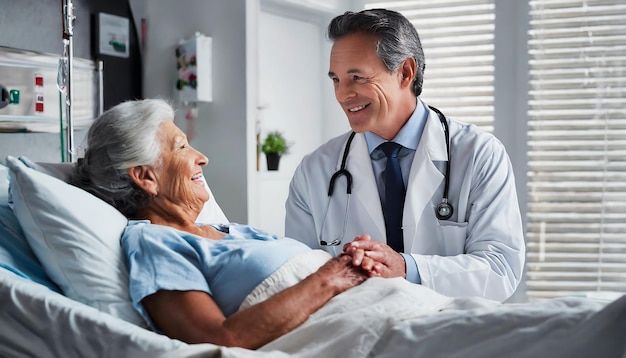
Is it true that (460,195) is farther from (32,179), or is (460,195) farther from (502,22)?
(502,22)

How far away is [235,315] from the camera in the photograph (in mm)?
1451

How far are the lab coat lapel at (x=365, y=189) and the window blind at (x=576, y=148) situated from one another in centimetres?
160

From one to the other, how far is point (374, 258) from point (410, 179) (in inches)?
18.0

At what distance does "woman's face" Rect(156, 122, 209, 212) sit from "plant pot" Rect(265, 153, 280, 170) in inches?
76.7

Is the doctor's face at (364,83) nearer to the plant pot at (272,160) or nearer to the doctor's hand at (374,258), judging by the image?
the doctor's hand at (374,258)

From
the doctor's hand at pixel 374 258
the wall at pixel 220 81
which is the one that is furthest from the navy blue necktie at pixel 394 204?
the wall at pixel 220 81

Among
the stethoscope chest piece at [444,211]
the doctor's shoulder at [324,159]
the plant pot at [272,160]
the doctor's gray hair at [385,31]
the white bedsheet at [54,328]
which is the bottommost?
the white bedsheet at [54,328]

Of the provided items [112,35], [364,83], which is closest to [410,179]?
[364,83]

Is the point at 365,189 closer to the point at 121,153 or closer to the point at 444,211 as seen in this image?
the point at 444,211

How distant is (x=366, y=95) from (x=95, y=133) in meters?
0.80

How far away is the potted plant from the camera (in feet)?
12.5

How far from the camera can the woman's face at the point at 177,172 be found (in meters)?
1.84

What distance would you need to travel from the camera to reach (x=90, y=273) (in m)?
1.56

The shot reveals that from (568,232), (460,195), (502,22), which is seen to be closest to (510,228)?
(460,195)
